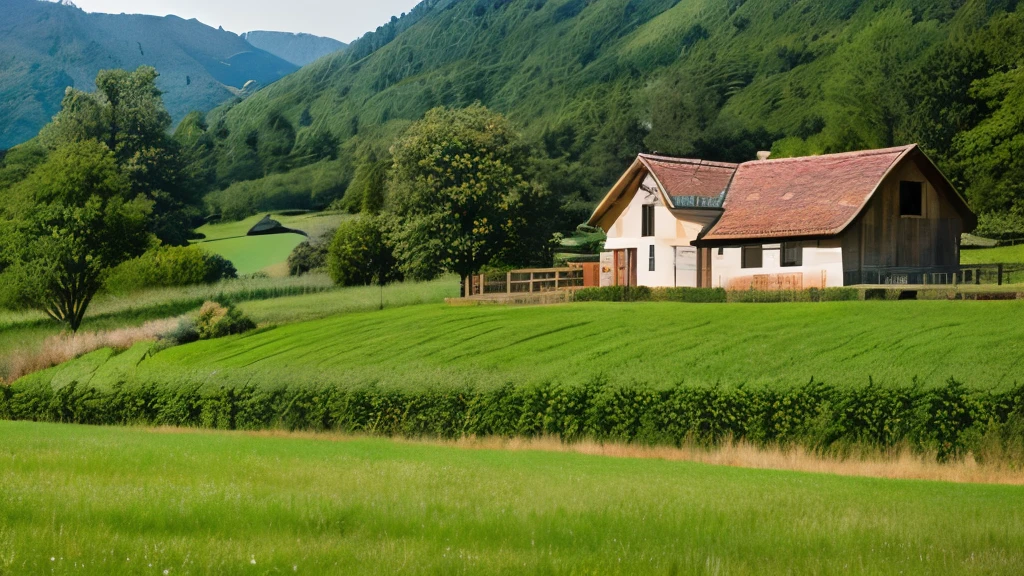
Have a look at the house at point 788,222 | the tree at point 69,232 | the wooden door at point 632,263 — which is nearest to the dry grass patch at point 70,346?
the tree at point 69,232

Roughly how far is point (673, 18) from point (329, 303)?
141878 mm

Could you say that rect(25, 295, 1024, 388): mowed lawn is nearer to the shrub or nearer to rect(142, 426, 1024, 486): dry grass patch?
rect(142, 426, 1024, 486): dry grass patch

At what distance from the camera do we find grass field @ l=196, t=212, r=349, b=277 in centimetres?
8869

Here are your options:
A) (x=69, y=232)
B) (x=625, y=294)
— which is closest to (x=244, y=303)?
(x=69, y=232)

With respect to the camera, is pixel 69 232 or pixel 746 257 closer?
pixel 746 257

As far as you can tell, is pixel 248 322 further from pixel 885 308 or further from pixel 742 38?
pixel 742 38

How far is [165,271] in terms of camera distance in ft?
237

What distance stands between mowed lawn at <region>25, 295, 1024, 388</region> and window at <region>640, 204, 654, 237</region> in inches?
424

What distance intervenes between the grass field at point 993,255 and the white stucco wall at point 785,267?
1975 cm

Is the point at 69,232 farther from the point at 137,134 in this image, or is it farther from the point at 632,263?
the point at 632,263

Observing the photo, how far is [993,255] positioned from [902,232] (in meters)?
20.3

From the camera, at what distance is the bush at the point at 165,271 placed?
68.9 metres

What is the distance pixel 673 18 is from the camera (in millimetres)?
191875

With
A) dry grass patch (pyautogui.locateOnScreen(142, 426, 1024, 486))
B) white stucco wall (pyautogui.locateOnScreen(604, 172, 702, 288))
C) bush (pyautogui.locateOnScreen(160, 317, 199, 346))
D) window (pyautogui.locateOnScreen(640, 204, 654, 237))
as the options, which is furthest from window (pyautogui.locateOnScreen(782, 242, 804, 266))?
bush (pyautogui.locateOnScreen(160, 317, 199, 346))
